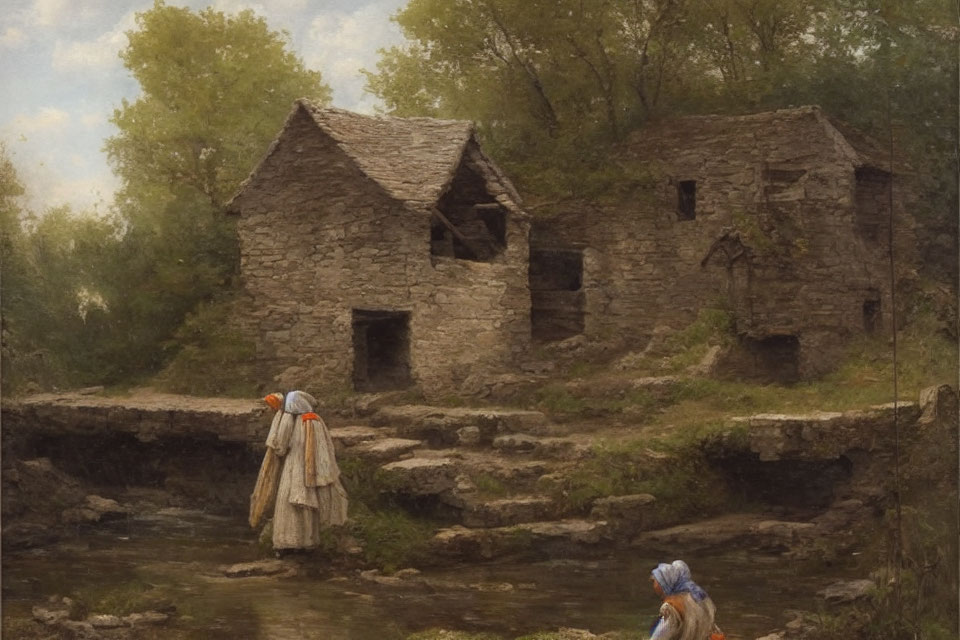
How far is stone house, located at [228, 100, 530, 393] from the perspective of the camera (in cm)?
1448

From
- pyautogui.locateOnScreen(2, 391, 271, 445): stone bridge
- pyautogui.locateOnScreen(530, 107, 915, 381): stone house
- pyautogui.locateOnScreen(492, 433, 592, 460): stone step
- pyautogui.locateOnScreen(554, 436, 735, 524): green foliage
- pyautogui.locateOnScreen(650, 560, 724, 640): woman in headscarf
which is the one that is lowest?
pyautogui.locateOnScreen(650, 560, 724, 640): woman in headscarf

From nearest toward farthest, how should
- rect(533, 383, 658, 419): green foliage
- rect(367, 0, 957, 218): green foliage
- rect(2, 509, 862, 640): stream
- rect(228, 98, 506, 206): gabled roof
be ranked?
rect(2, 509, 862, 640): stream, rect(367, 0, 957, 218): green foliage, rect(533, 383, 658, 419): green foliage, rect(228, 98, 506, 206): gabled roof

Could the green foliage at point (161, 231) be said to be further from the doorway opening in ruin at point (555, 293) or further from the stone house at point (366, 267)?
the doorway opening in ruin at point (555, 293)

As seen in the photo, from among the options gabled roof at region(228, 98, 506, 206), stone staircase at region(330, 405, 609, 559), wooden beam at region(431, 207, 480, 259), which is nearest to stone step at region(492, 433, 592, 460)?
stone staircase at region(330, 405, 609, 559)

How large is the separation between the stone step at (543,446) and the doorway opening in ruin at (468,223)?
3.96 m

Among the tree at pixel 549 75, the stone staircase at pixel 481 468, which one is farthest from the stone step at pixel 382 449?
the tree at pixel 549 75

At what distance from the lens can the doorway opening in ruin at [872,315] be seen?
13.2 metres

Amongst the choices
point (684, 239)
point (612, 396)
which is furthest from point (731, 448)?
point (684, 239)

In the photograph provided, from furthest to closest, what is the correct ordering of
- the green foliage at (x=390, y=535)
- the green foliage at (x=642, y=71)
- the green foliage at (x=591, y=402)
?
1. the green foliage at (x=591, y=402)
2. the green foliage at (x=642, y=71)
3. the green foliage at (x=390, y=535)

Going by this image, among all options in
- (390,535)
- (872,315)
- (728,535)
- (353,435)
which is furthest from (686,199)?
(390,535)

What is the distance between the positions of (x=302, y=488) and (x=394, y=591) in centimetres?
149

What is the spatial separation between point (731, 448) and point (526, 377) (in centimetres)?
271

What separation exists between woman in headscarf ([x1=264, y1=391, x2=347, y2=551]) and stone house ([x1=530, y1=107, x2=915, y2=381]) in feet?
14.1

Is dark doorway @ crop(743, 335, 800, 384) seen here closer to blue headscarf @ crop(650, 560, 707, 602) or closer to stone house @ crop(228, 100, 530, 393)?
stone house @ crop(228, 100, 530, 393)
